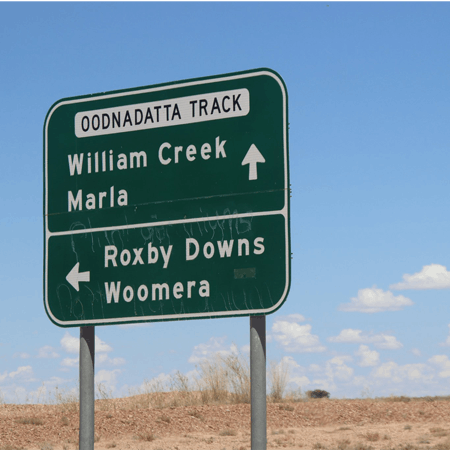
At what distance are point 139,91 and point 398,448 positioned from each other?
11523 mm

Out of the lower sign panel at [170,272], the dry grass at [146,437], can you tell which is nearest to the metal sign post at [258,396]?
the lower sign panel at [170,272]

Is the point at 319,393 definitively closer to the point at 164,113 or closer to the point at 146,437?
the point at 146,437

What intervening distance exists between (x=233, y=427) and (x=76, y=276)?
1111 centimetres

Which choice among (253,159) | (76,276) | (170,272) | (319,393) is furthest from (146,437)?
(319,393)

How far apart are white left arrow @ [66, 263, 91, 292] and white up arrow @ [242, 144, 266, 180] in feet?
6.43

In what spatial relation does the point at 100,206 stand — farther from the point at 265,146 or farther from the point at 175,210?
the point at 265,146

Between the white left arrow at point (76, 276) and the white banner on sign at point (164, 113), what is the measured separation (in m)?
1.35

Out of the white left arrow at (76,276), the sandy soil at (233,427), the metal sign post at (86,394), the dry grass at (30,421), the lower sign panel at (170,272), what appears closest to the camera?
the lower sign panel at (170,272)

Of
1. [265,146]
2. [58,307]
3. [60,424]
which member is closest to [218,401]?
[60,424]

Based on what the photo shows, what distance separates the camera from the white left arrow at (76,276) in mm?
6918

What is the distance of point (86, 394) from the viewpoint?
6.70 m

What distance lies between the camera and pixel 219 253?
6.25m

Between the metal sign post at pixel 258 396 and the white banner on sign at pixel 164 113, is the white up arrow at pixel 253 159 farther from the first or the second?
the metal sign post at pixel 258 396

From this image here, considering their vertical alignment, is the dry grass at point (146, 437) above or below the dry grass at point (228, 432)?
above
